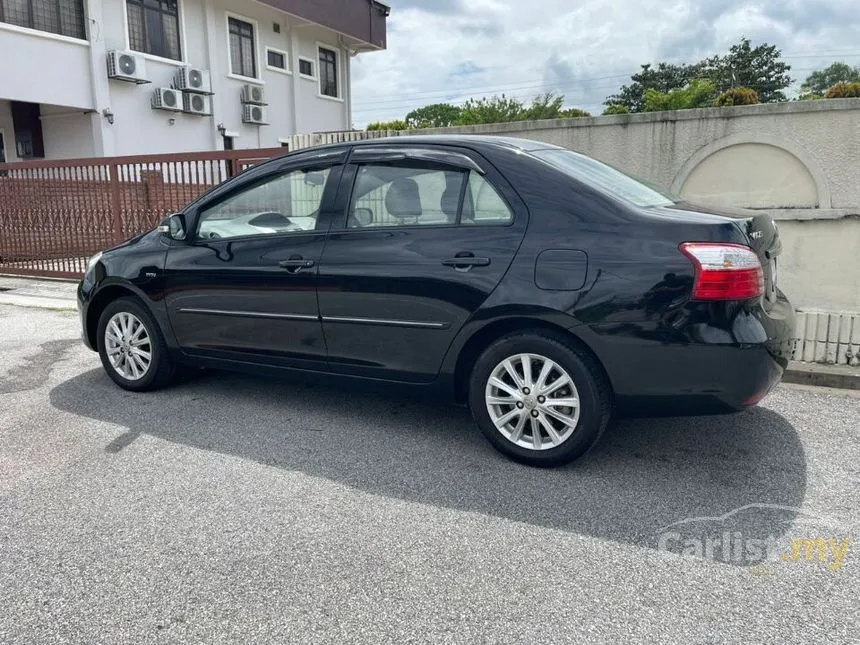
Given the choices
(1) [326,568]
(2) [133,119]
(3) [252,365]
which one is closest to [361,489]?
(1) [326,568]

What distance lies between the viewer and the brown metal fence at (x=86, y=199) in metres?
8.91

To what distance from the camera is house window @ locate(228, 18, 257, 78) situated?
20.8 metres

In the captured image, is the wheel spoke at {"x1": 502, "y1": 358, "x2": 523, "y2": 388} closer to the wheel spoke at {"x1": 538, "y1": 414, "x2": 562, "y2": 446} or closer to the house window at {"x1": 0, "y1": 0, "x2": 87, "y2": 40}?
the wheel spoke at {"x1": 538, "y1": 414, "x2": 562, "y2": 446}

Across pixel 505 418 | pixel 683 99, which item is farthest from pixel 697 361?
pixel 683 99

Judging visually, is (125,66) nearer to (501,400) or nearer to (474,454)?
(474,454)

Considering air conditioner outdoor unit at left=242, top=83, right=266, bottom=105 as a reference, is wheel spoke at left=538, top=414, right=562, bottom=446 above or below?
below

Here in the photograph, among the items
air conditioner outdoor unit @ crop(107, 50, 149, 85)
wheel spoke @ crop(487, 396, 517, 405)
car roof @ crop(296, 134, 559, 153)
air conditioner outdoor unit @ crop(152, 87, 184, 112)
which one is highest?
air conditioner outdoor unit @ crop(107, 50, 149, 85)

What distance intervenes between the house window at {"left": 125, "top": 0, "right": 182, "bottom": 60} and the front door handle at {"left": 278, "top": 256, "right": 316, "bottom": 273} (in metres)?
16.2

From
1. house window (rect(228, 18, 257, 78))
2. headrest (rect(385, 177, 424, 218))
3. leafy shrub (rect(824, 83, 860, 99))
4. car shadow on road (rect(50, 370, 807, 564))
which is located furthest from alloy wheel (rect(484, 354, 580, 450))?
house window (rect(228, 18, 257, 78))

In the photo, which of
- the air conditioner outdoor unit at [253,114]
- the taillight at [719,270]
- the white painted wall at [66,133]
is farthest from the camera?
the air conditioner outdoor unit at [253,114]

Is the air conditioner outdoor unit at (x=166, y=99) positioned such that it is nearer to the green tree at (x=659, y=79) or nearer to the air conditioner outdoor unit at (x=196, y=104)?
the air conditioner outdoor unit at (x=196, y=104)

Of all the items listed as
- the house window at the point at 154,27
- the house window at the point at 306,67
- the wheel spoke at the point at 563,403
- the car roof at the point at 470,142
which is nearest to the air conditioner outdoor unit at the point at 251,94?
the house window at the point at 154,27

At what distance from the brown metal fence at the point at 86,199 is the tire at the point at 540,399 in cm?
563

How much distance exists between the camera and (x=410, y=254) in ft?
12.2
